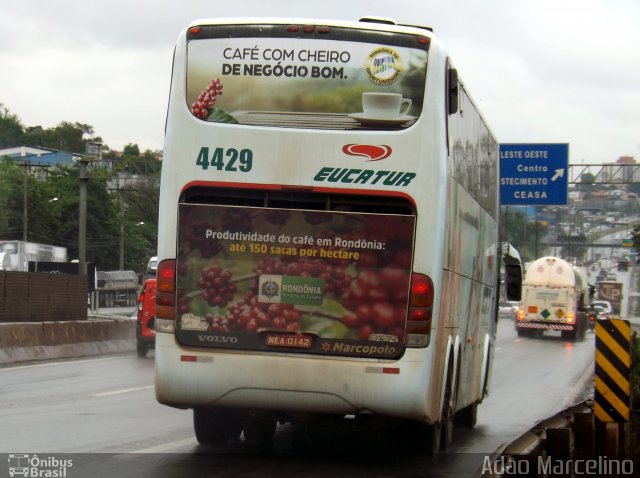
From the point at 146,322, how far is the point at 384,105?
→ 17.6 meters

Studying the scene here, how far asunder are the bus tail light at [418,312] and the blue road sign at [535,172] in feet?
65.0

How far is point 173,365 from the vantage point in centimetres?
962

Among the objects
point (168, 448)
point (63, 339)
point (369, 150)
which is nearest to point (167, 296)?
point (168, 448)

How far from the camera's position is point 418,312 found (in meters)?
9.47

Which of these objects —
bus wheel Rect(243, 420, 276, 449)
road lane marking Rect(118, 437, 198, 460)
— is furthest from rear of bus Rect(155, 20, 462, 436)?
bus wheel Rect(243, 420, 276, 449)

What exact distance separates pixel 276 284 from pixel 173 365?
1075 mm

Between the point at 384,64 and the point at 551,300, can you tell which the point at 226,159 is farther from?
the point at 551,300

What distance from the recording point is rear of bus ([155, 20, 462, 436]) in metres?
9.48

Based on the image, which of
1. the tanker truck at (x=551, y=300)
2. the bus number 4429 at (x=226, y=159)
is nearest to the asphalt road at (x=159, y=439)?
the bus number 4429 at (x=226, y=159)

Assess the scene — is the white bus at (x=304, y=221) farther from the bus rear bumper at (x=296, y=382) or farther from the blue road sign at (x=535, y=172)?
the blue road sign at (x=535, y=172)

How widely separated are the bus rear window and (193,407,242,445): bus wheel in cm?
290

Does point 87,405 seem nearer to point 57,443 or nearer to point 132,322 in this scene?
point 57,443

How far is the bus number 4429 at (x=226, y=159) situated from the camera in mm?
9641

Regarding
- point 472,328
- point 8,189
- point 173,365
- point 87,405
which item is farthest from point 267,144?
point 8,189
